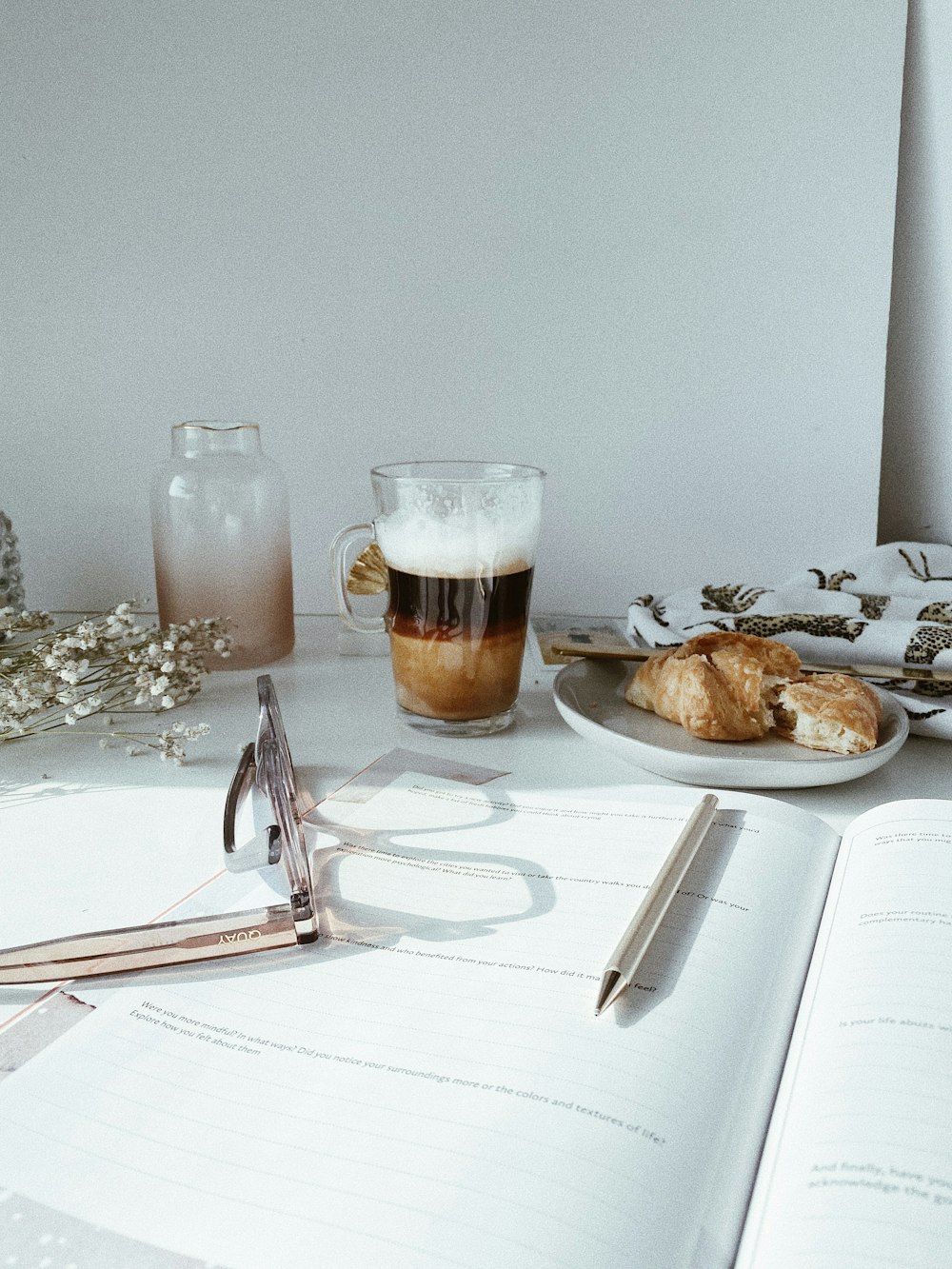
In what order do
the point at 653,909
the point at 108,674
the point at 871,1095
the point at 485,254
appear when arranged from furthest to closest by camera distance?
the point at 485,254
the point at 108,674
the point at 653,909
the point at 871,1095

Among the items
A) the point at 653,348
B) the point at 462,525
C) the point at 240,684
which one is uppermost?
the point at 653,348

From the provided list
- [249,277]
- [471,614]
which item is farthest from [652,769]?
[249,277]

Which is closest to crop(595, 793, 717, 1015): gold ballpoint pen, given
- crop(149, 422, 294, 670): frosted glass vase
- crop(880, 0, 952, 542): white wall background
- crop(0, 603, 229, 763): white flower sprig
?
crop(0, 603, 229, 763): white flower sprig

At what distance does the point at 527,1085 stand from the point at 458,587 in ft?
1.25

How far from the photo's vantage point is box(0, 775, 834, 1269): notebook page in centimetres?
27

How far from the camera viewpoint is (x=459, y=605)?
2.18ft

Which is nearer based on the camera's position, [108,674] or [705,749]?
[705,749]

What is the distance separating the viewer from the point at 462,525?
25.3 inches

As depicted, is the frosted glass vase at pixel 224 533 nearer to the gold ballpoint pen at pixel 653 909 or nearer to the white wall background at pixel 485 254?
the white wall background at pixel 485 254

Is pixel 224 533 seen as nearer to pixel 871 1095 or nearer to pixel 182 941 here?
pixel 182 941

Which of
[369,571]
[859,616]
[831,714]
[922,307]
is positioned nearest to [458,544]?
[369,571]

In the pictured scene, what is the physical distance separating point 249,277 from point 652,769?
0.68 metres

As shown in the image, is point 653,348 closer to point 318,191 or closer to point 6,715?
point 318,191

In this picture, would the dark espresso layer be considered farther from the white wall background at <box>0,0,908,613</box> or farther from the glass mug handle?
the white wall background at <box>0,0,908,613</box>
